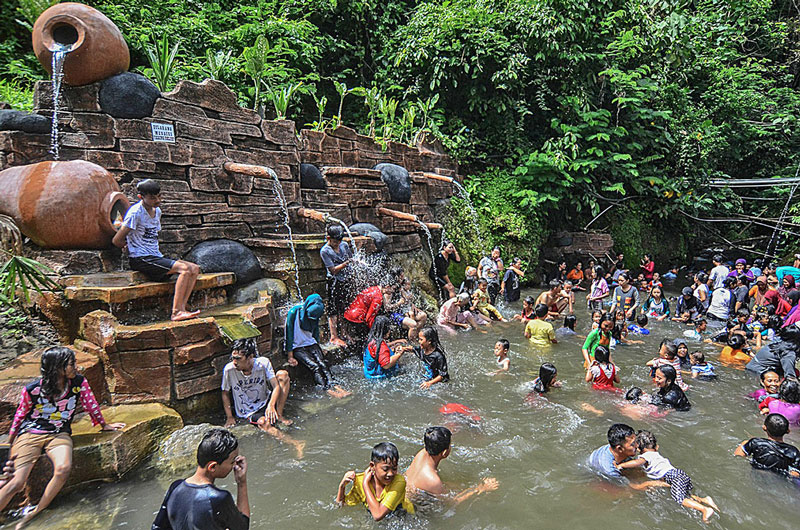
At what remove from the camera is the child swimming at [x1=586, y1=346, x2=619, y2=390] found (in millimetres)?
6613

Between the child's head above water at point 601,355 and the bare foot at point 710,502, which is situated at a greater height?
the child's head above water at point 601,355

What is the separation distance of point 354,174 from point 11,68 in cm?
684

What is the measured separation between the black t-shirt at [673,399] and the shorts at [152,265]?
6.45 meters

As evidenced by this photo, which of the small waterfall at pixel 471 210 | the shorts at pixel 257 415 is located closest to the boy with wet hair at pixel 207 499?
the shorts at pixel 257 415

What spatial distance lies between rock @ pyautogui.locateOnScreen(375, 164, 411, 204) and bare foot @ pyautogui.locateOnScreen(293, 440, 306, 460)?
22.9 feet

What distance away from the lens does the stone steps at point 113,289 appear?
5016mm

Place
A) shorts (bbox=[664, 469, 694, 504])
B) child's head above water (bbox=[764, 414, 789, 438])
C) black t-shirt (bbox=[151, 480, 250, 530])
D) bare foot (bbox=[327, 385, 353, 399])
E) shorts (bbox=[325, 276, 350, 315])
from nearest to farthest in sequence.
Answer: black t-shirt (bbox=[151, 480, 250, 530]) < shorts (bbox=[664, 469, 694, 504]) < child's head above water (bbox=[764, 414, 789, 438]) < bare foot (bbox=[327, 385, 353, 399]) < shorts (bbox=[325, 276, 350, 315])

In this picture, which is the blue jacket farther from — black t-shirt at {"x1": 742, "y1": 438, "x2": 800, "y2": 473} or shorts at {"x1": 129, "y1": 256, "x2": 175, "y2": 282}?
black t-shirt at {"x1": 742, "y1": 438, "x2": 800, "y2": 473}

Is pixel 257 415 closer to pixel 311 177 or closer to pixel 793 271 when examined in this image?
pixel 311 177

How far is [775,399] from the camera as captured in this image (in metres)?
5.85

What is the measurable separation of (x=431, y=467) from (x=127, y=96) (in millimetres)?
6203

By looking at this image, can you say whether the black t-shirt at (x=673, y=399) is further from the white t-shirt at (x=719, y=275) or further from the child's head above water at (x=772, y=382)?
the white t-shirt at (x=719, y=275)

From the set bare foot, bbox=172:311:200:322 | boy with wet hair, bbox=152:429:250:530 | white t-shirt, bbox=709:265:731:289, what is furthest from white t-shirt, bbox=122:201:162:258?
white t-shirt, bbox=709:265:731:289

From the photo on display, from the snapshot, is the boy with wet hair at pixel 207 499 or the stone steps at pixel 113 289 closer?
the boy with wet hair at pixel 207 499
